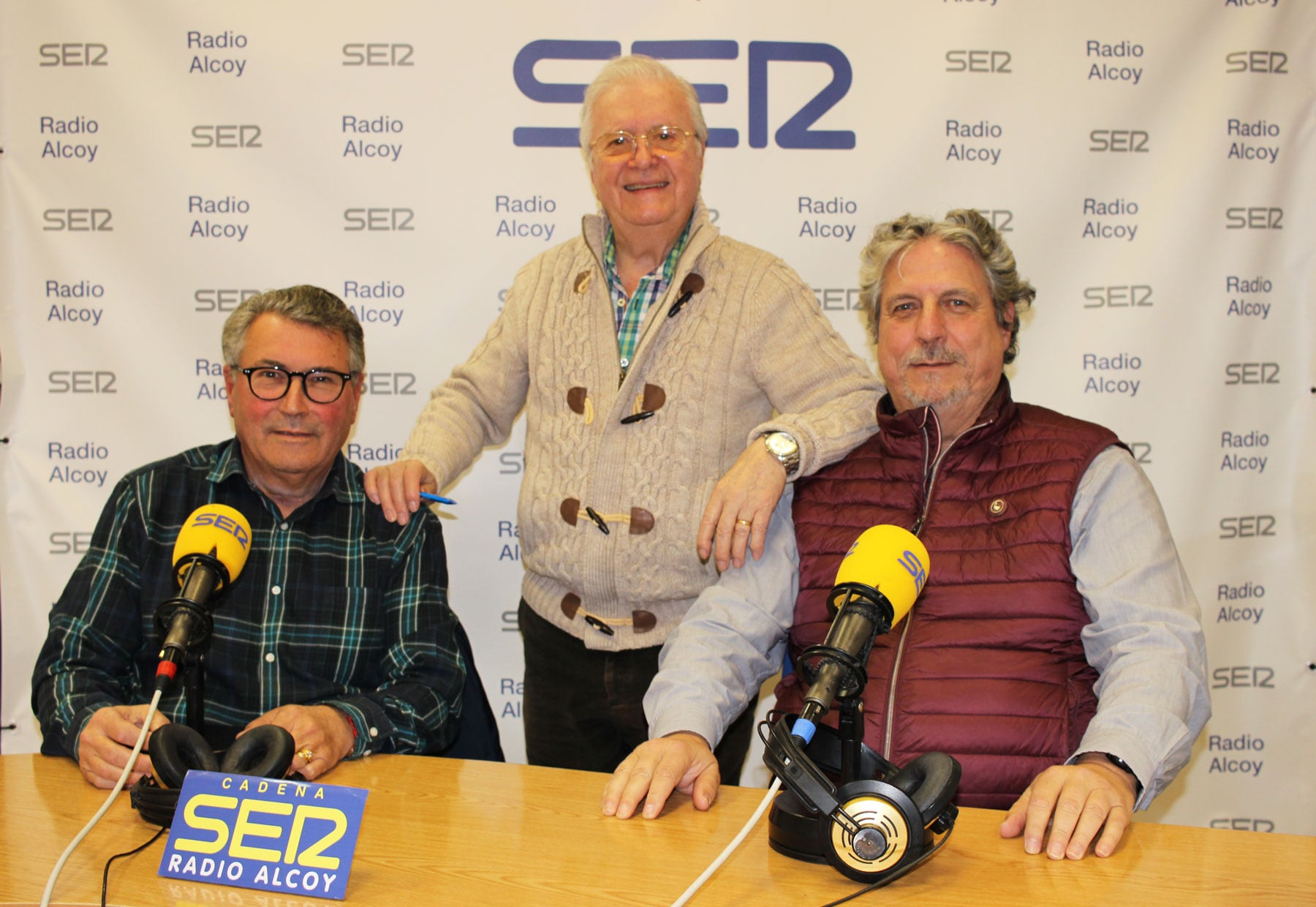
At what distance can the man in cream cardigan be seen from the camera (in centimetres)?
262

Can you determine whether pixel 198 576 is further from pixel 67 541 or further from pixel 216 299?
pixel 67 541

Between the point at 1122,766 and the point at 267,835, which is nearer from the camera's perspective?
the point at 267,835

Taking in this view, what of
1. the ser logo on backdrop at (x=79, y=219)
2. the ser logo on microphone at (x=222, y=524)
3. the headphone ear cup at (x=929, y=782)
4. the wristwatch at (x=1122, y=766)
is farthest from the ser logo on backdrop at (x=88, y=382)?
the wristwatch at (x=1122, y=766)

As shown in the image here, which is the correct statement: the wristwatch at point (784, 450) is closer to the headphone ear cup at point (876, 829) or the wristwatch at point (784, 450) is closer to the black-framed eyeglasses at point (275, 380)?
the headphone ear cup at point (876, 829)

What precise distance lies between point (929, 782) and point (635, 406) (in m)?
1.38

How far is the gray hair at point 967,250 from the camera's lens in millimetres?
2344

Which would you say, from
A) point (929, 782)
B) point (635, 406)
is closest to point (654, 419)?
point (635, 406)

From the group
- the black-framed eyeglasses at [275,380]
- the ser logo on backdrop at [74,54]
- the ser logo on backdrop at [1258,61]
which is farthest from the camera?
the ser logo on backdrop at [74,54]

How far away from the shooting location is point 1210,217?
3539mm

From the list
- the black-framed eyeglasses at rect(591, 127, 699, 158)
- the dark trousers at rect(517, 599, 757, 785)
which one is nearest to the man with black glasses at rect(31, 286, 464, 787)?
the dark trousers at rect(517, 599, 757, 785)

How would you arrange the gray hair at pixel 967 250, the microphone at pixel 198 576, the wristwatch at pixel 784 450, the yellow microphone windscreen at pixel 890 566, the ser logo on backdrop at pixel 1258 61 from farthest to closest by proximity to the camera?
the ser logo on backdrop at pixel 1258 61 < the gray hair at pixel 967 250 < the wristwatch at pixel 784 450 < the microphone at pixel 198 576 < the yellow microphone windscreen at pixel 890 566

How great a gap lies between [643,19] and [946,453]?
209 centimetres

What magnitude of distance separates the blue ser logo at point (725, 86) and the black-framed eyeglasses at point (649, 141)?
0.98 meters

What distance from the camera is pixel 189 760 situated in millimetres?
1753
